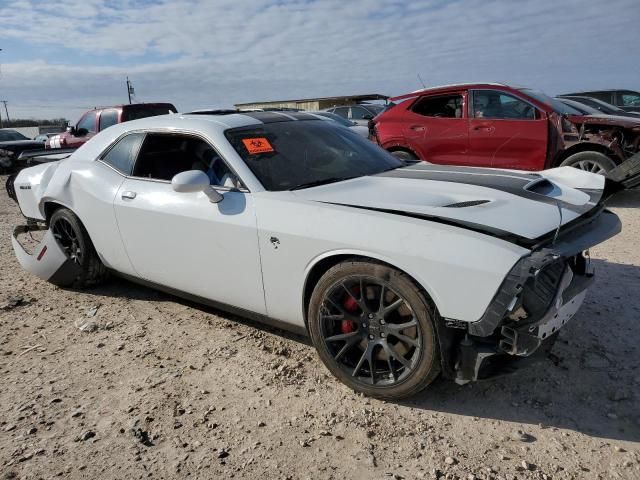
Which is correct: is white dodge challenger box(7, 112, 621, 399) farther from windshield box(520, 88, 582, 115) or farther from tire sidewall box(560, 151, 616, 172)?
windshield box(520, 88, 582, 115)

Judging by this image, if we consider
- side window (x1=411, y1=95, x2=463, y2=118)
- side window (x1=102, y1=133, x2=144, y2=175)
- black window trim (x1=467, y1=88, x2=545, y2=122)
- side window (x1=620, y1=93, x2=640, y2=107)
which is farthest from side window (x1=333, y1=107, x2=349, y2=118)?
side window (x1=102, y1=133, x2=144, y2=175)

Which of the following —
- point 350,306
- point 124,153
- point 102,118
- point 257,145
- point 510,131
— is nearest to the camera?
point 350,306

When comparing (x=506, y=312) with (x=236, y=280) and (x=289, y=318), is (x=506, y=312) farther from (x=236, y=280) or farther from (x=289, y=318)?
(x=236, y=280)

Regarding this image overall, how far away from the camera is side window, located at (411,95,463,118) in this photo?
770cm

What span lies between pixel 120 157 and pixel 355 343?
2484 mm

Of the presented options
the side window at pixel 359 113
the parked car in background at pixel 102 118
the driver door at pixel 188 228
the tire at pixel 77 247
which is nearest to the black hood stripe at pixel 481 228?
the driver door at pixel 188 228

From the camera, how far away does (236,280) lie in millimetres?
3260

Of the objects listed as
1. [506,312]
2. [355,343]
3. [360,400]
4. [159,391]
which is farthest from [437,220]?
[159,391]

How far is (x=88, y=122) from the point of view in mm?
11438

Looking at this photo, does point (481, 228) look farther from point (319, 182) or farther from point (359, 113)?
point (359, 113)

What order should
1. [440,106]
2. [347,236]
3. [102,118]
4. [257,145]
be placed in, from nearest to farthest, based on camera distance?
[347,236] < [257,145] < [440,106] < [102,118]

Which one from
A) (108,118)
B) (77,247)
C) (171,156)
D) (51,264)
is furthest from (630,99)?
(51,264)

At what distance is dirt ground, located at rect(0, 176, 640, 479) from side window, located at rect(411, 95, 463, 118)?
4461 millimetres

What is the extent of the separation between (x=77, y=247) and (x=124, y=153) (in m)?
1.05
